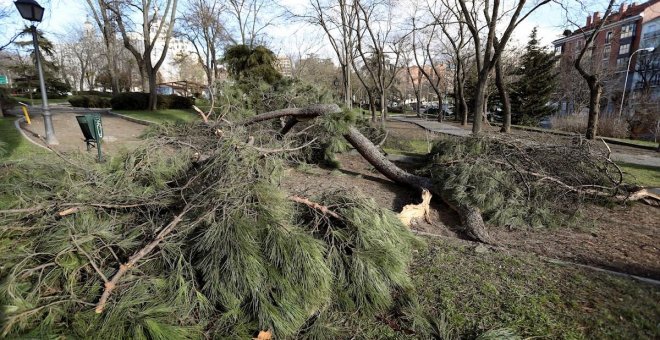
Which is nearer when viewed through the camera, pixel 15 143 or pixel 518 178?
pixel 518 178

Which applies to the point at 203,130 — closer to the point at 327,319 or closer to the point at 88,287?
the point at 88,287

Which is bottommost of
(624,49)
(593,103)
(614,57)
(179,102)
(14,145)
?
(14,145)

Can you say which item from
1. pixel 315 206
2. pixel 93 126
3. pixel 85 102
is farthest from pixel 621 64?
pixel 85 102

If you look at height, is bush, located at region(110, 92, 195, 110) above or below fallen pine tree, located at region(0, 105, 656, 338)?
above

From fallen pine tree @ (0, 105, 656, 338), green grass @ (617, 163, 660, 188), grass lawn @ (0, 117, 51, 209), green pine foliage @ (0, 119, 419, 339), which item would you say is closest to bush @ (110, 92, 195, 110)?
grass lawn @ (0, 117, 51, 209)

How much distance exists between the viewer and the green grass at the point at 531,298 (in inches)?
84.2

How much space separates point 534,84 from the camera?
25188mm

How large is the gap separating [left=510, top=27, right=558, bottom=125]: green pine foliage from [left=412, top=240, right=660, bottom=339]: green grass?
2561 centimetres

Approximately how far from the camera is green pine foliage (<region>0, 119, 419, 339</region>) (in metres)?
1.77

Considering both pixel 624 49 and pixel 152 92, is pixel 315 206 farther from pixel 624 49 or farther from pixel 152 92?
pixel 624 49

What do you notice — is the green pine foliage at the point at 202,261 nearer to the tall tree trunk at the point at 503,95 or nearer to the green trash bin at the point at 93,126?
the green trash bin at the point at 93,126

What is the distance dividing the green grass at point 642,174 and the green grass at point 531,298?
400cm

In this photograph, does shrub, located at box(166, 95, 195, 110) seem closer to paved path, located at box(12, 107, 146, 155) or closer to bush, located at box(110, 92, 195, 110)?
bush, located at box(110, 92, 195, 110)

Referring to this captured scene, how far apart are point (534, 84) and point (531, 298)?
28.1m
